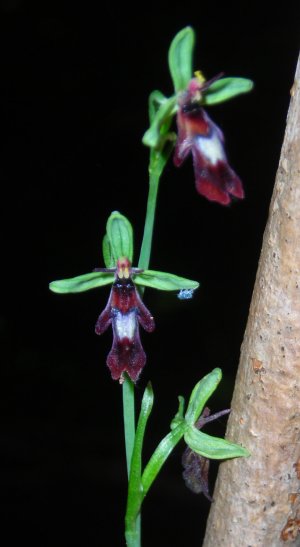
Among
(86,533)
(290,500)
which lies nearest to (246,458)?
(290,500)

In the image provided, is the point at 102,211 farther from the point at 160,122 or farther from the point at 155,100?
the point at 160,122

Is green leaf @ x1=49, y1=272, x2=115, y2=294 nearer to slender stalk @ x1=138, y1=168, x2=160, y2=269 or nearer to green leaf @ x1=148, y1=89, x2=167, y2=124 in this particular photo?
slender stalk @ x1=138, y1=168, x2=160, y2=269

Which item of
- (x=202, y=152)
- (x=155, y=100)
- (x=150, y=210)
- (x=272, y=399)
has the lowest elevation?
(x=272, y=399)

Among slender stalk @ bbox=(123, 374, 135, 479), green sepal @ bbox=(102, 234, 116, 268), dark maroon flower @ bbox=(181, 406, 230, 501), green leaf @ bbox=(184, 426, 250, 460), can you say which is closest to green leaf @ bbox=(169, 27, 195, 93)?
green sepal @ bbox=(102, 234, 116, 268)

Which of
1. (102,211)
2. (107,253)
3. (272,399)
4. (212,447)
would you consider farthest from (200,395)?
(102,211)

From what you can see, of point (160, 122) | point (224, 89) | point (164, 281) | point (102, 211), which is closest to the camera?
point (160, 122)

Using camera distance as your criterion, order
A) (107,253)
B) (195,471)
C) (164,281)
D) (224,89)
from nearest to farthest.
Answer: (224,89), (164,281), (107,253), (195,471)
